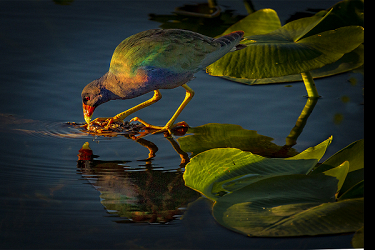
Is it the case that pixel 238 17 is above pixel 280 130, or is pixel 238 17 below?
above

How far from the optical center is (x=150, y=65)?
1590 millimetres

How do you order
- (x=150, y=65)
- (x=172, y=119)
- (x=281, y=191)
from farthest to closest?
(x=172, y=119)
(x=150, y=65)
(x=281, y=191)

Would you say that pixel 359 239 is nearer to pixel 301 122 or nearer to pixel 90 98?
pixel 301 122

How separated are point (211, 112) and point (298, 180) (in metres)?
0.74

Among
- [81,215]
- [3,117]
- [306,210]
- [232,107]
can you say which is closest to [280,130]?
[232,107]

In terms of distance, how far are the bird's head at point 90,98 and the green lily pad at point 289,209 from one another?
0.79 meters

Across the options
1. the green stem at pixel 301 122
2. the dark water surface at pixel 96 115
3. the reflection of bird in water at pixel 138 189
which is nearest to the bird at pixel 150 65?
the dark water surface at pixel 96 115

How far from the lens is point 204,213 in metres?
1.14

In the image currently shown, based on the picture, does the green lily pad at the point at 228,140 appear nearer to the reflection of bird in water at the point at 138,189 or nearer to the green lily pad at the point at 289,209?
the reflection of bird in water at the point at 138,189

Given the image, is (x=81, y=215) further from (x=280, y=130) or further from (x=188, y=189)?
(x=280, y=130)

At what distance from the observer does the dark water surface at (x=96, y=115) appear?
1041 mm

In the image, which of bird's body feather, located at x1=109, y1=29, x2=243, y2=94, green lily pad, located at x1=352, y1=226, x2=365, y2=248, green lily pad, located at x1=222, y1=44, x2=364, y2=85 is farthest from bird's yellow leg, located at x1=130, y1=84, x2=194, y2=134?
green lily pad, located at x1=352, y1=226, x2=365, y2=248

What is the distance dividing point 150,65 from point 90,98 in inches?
11.5

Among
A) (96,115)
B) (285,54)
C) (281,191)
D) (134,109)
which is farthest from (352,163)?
(96,115)
